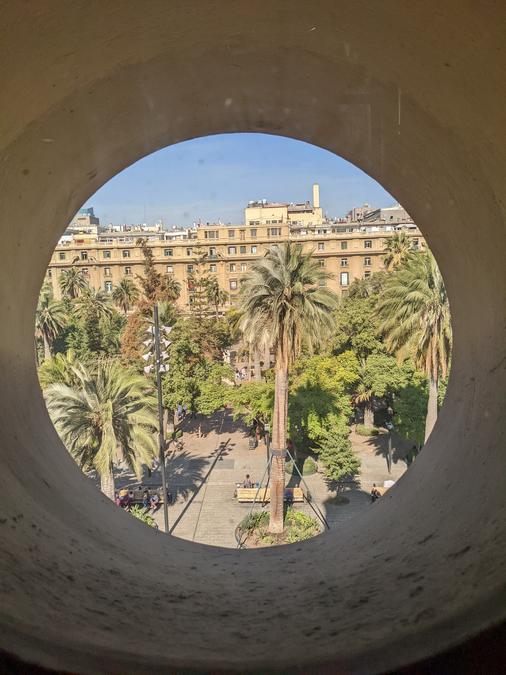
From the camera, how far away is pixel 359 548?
96.0 inches

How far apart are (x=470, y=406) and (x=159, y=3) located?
2353 mm

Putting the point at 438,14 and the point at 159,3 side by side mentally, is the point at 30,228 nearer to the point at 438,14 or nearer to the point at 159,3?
the point at 159,3

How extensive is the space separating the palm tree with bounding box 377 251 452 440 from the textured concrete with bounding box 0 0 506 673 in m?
10.9

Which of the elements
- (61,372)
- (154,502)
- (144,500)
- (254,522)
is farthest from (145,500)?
(61,372)

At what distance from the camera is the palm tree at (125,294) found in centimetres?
3528

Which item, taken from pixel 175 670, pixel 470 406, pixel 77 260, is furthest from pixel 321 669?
pixel 77 260

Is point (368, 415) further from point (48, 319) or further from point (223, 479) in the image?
point (48, 319)

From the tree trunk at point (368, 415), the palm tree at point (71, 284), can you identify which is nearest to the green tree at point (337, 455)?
the tree trunk at point (368, 415)

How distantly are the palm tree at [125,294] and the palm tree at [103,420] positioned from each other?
21.8 metres

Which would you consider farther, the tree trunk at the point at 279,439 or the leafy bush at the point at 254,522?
the leafy bush at the point at 254,522

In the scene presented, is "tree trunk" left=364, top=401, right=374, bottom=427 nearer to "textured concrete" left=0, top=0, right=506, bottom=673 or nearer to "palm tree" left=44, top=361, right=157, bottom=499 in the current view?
"palm tree" left=44, top=361, right=157, bottom=499

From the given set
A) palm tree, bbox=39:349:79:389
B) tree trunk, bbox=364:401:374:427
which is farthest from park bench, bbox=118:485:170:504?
tree trunk, bbox=364:401:374:427

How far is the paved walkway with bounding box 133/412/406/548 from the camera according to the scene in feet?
55.2

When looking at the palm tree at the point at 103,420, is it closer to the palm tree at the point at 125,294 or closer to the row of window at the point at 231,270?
the palm tree at the point at 125,294
